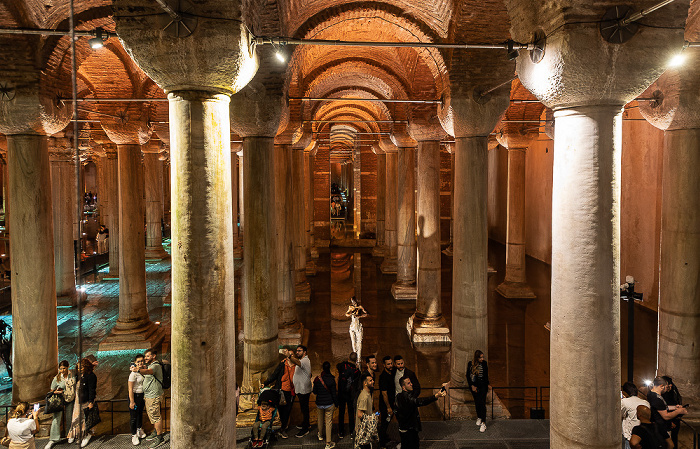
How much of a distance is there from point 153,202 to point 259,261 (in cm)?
1211

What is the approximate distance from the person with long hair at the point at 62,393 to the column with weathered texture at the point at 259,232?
6.93 feet

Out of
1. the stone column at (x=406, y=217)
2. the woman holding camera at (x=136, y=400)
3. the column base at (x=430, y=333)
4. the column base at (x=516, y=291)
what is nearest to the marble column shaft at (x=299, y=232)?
the stone column at (x=406, y=217)

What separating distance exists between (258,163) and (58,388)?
3525 millimetres

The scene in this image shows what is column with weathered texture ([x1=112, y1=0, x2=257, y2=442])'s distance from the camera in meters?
3.57

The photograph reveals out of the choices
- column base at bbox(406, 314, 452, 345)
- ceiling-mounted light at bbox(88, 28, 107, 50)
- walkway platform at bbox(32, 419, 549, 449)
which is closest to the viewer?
ceiling-mounted light at bbox(88, 28, 107, 50)

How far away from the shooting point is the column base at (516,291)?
12938 mm

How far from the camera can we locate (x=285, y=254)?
9406 mm

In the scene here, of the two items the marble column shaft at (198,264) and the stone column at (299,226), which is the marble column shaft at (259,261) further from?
the stone column at (299,226)

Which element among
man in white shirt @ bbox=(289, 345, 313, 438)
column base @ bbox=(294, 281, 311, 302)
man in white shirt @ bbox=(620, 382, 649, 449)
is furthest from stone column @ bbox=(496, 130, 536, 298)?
man in white shirt @ bbox=(289, 345, 313, 438)

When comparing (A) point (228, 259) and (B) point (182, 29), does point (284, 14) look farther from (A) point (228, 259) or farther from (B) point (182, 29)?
(A) point (228, 259)

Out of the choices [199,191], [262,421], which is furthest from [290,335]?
[199,191]

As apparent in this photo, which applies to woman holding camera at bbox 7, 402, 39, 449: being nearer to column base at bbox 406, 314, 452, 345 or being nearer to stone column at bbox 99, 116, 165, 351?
stone column at bbox 99, 116, 165, 351

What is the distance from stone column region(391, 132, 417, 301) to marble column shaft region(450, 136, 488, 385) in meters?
5.09

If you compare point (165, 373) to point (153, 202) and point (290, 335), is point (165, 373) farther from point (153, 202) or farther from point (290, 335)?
point (153, 202)
